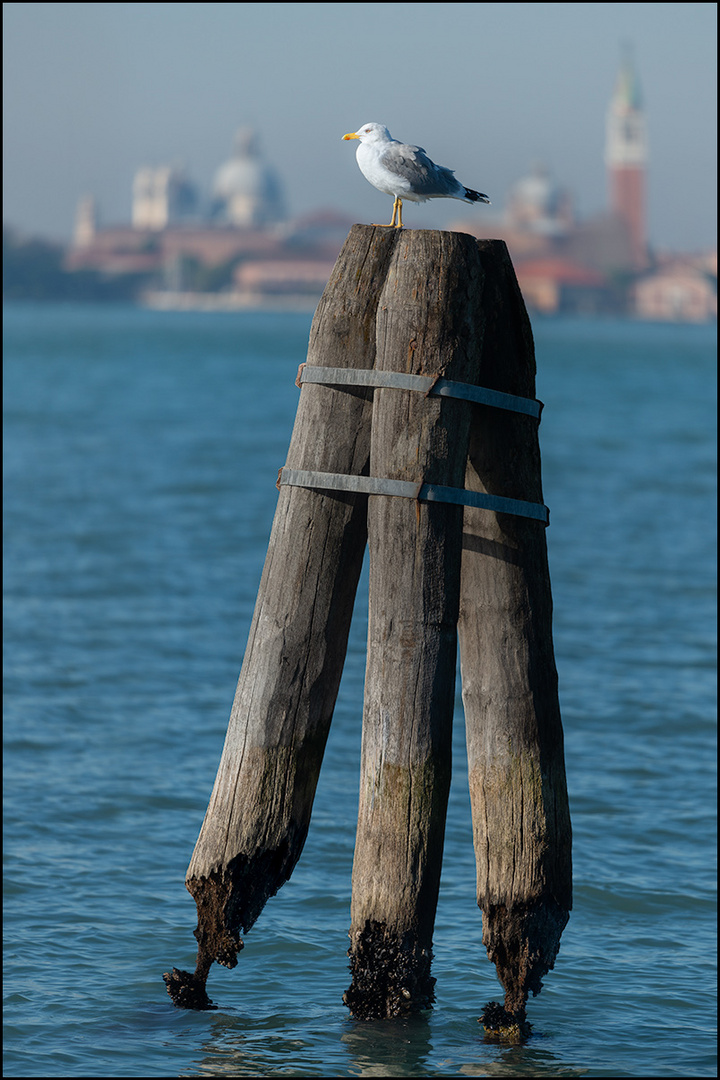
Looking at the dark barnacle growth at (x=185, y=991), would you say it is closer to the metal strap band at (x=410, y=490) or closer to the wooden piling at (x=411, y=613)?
the wooden piling at (x=411, y=613)

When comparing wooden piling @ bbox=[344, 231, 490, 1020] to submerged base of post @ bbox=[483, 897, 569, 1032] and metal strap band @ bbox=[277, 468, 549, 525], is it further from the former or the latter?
submerged base of post @ bbox=[483, 897, 569, 1032]

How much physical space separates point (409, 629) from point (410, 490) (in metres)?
0.41

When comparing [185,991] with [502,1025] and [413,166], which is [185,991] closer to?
[502,1025]

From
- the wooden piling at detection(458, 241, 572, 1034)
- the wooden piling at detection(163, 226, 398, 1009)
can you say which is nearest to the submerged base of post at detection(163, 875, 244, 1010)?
the wooden piling at detection(163, 226, 398, 1009)

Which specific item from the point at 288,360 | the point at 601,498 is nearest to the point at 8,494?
the point at 601,498

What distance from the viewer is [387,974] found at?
4266 mm

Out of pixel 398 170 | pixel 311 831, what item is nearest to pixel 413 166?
pixel 398 170

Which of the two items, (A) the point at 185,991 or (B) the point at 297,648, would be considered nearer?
(B) the point at 297,648

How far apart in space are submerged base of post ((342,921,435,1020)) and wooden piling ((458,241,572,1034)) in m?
0.24

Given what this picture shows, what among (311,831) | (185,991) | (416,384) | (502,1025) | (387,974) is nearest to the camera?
(416,384)

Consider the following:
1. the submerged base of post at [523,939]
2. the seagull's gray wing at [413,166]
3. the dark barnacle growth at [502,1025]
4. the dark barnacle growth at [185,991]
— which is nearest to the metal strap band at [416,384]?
the seagull's gray wing at [413,166]

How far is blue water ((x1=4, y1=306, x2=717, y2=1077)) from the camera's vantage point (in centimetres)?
470

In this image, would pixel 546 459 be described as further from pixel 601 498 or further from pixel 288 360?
pixel 288 360

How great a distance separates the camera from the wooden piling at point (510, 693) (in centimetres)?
431
